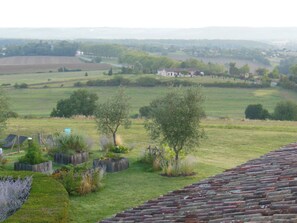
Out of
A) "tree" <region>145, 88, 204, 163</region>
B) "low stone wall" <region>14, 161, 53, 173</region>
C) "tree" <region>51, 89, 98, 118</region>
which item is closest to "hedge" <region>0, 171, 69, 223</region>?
"low stone wall" <region>14, 161, 53, 173</region>

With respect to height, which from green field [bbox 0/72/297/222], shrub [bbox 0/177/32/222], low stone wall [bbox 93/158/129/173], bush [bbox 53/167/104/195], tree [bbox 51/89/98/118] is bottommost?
tree [bbox 51/89/98/118]

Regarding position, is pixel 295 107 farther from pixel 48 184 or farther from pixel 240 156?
pixel 48 184

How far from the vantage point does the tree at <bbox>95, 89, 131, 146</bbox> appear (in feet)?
76.6

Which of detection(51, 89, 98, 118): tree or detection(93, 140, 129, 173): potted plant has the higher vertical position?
detection(93, 140, 129, 173): potted plant

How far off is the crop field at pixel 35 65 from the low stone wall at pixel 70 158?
93655 mm

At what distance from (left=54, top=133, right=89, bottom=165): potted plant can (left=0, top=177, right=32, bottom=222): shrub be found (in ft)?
21.4

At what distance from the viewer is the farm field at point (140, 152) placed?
1499 centimetres

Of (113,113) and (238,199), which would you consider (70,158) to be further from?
(238,199)

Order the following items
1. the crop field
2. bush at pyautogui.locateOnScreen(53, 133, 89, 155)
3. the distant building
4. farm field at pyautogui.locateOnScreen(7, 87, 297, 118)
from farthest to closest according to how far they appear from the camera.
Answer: the distant building < the crop field < farm field at pyautogui.locateOnScreen(7, 87, 297, 118) < bush at pyautogui.locateOnScreen(53, 133, 89, 155)

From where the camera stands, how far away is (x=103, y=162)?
63.5ft

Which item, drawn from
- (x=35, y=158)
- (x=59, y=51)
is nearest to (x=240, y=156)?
(x=35, y=158)

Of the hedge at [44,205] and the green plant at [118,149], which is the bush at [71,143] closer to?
the green plant at [118,149]

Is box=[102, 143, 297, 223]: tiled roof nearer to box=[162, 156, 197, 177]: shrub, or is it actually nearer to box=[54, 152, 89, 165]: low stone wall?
box=[162, 156, 197, 177]: shrub

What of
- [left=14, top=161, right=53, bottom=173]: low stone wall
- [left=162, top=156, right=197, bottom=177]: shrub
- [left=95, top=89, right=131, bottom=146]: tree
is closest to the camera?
[left=14, top=161, right=53, bottom=173]: low stone wall
